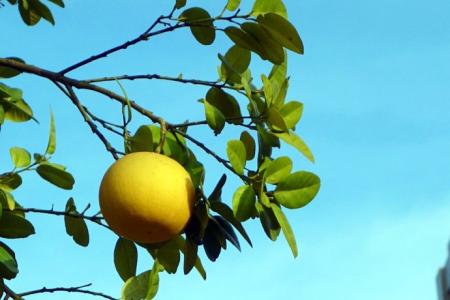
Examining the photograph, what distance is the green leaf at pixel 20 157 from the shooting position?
2670 mm

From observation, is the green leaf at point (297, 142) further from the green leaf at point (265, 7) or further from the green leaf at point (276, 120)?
the green leaf at point (265, 7)

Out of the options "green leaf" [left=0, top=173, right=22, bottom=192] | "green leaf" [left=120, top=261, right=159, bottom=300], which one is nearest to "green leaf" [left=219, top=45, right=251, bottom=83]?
"green leaf" [left=120, top=261, right=159, bottom=300]

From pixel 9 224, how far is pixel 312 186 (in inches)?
33.8

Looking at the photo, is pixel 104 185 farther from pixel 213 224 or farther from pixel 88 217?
pixel 88 217

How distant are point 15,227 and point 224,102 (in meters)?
0.68

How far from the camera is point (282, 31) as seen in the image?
2.17 m

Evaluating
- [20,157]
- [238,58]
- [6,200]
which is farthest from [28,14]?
[238,58]

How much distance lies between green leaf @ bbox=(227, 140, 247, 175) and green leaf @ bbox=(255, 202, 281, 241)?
0.09 metres

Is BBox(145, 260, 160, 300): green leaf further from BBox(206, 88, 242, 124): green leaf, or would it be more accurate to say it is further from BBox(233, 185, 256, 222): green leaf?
BBox(206, 88, 242, 124): green leaf

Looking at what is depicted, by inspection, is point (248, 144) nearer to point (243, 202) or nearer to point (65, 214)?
point (243, 202)

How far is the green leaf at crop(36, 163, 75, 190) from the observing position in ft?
8.65

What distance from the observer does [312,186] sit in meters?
2.10

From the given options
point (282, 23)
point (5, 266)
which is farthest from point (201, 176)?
point (5, 266)

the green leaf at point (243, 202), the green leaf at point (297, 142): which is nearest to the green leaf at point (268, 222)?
the green leaf at point (243, 202)
